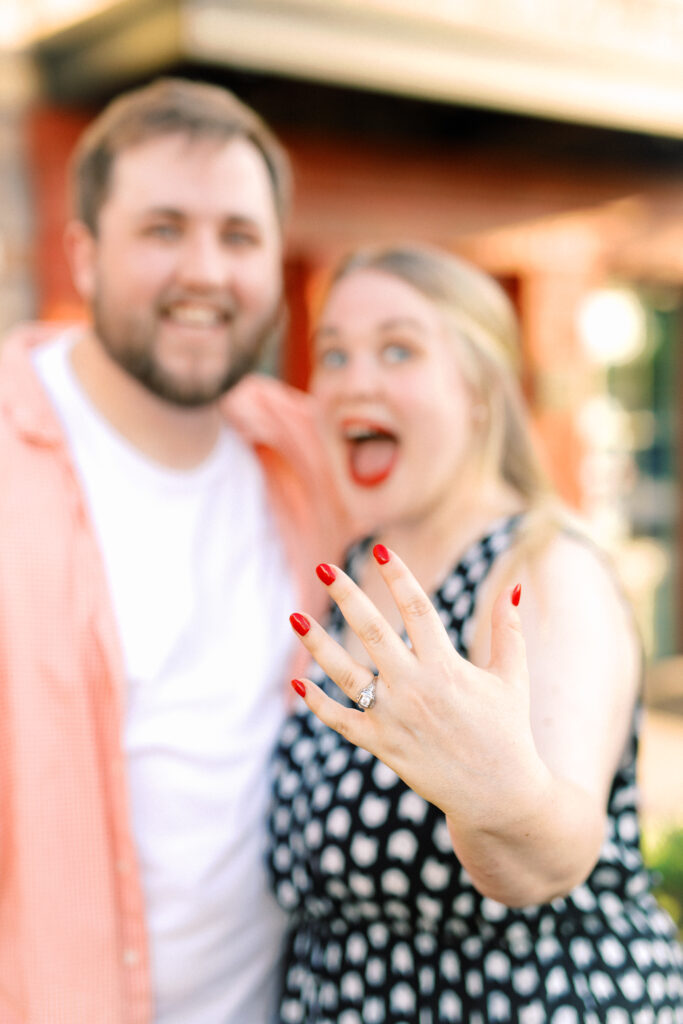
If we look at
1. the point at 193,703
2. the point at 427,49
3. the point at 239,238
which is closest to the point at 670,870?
the point at 193,703

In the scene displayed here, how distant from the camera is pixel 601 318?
6.82m

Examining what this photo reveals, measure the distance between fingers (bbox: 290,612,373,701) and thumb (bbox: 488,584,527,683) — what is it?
152mm

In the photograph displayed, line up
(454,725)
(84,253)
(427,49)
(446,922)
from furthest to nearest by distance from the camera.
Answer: (427,49)
(84,253)
(446,922)
(454,725)

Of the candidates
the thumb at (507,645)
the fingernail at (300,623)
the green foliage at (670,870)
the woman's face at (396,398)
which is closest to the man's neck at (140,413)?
the woman's face at (396,398)

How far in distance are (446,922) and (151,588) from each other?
81 centimetres

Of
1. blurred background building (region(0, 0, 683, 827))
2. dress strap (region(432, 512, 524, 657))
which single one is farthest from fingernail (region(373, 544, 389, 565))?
blurred background building (region(0, 0, 683, 827))

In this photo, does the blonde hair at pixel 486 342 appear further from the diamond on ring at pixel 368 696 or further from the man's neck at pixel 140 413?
the diamond on ring at pixel 368 696

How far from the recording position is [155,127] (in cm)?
208

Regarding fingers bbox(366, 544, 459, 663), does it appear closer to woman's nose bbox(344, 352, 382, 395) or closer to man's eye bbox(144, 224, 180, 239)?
woman's nose bbox(344, 352, 382, 395)

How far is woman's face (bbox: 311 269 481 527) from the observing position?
190 centimetres

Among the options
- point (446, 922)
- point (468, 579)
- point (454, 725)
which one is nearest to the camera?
point (454, 725)

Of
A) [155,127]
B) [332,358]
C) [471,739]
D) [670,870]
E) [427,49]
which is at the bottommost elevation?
[670,870]

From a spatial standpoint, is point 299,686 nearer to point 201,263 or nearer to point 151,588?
point 151,588

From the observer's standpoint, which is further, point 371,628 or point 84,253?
point 84,253
